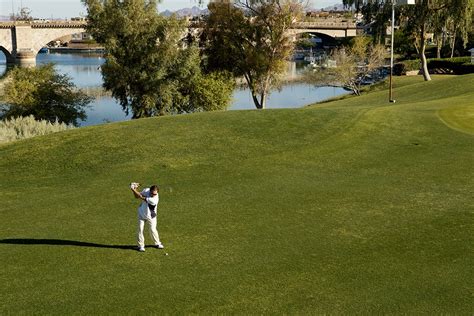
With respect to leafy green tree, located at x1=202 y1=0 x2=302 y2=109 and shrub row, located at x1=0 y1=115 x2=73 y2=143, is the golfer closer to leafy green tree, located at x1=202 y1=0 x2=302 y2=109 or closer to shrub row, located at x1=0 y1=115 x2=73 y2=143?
shrub row, located at x1=0 y1=115 x2=73 y2=143

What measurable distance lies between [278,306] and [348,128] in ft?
62.0

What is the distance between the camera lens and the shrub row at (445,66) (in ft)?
251

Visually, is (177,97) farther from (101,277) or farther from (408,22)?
(101,277)

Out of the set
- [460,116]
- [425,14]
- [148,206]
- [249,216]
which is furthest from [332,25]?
[148,206]

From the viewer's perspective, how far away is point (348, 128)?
28766 mm

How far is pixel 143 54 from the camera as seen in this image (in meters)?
51.1

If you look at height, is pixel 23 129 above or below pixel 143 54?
below

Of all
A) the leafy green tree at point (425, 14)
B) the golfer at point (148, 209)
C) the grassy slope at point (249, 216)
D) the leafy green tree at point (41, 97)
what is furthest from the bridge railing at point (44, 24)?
the golfer at point (148, 209)

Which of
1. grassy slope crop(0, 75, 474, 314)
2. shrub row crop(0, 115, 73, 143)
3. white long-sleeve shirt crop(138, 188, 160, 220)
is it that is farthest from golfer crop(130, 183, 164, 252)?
shrub row crop(0, 115, 73, 143)

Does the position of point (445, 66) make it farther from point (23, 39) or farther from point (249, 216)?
point (23, 39)

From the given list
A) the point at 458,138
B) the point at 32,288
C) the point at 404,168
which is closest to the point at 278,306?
Answer: the point at 32,288

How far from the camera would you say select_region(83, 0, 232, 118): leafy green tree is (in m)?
49.8

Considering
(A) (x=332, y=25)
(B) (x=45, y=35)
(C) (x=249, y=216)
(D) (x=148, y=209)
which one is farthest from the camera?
(A) (x=332, y=25)

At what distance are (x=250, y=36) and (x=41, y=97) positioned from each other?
2348 centimetres
